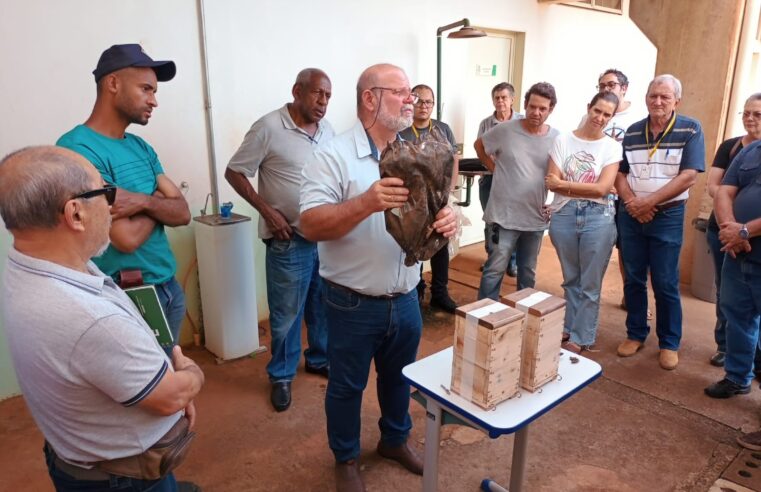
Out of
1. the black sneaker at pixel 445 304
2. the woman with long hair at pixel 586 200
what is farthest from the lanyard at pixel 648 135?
the black sneaker at pixel 445 304

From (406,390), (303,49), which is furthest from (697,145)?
(303,49)

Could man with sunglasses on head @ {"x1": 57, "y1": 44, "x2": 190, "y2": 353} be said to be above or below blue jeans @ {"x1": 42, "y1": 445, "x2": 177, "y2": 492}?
above

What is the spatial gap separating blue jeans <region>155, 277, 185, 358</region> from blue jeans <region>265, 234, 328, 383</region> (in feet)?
2.31

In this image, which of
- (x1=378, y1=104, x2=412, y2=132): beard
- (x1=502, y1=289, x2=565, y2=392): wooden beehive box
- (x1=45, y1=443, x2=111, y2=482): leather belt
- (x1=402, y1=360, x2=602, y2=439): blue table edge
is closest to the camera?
(x1=45, y1=443, x2=111, y2=482): leather belt

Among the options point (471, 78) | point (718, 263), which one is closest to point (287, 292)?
point (718, 263)

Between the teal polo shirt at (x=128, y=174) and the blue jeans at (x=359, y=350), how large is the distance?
0.65 m

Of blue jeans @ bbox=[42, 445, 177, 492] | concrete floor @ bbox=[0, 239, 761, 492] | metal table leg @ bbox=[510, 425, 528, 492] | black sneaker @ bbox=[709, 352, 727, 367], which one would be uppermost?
blue jeans @ bbox=[42, 445, 177, 492]

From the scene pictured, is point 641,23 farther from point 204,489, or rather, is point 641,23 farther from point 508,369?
point 204,489

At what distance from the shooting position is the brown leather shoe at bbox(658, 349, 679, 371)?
3.13 metres

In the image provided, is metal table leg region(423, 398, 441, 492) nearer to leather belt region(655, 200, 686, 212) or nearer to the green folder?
the green folder

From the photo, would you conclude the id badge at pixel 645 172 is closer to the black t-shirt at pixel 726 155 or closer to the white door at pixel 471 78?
the black t-shirt at pixel 726 155

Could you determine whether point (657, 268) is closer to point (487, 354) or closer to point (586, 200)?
point (586, 200)

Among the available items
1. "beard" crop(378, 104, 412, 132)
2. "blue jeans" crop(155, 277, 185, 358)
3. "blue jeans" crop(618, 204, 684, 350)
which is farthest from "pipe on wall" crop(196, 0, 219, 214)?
"blue jeans" crop(618, 204, 684, 350)

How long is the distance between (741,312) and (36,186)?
311 centimetres
